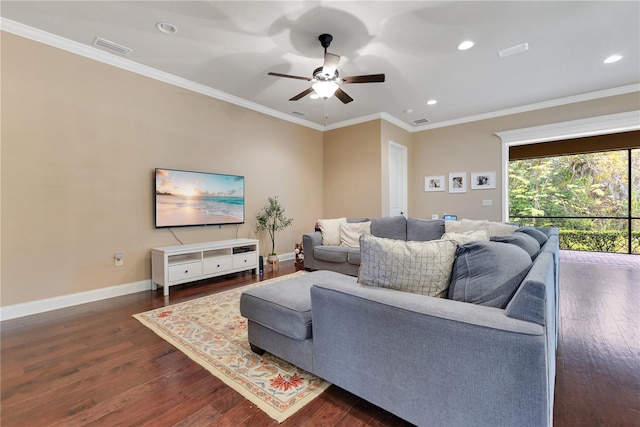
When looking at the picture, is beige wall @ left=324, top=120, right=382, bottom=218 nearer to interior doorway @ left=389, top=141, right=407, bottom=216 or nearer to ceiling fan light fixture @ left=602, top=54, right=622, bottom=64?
interior doorway @ left=389, top=141, right=407, bottom=216

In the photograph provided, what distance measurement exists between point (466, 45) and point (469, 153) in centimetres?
299

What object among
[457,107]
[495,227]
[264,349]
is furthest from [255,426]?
[457,107]

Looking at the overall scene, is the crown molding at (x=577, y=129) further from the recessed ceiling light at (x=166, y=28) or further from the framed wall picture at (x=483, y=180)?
the recessed ceiling light at (x=166, y=28)

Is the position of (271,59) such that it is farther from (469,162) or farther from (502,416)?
(469,162)

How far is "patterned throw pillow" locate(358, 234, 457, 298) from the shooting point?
1490mm

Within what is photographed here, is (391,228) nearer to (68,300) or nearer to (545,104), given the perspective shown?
(545,104)

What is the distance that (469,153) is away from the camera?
5.70 meters

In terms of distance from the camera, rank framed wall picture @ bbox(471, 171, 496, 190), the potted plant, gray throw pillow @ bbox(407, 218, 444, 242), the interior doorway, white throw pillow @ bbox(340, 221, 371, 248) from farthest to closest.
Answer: the interior doorway < framed wall picture @ bbox(471, 171, 496, 190) < the potted plant < white throw pillow @ bbox(340, 221, 371, 248) < gray throw pillow @ bbox(407, 218, 444, 242)

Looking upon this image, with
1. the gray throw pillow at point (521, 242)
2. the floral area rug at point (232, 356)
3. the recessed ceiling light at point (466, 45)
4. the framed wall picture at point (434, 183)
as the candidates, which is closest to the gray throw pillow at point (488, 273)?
the gray throw pillow at point (521, 242)

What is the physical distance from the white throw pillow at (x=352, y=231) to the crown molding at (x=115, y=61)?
2.59 m

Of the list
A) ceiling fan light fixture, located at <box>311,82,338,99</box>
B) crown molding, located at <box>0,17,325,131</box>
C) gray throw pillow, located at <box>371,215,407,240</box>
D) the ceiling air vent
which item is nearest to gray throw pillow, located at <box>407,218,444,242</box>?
gray throw pillow, located at <box>371,215,407,240</box>

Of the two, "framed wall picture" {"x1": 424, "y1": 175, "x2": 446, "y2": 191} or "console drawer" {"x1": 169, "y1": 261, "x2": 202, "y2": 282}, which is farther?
"framed wall picture" {"x1": 424, "y1": 175, "x2": 446, "y2": 191}

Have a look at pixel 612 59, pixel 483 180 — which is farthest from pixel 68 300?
pixel 612 59

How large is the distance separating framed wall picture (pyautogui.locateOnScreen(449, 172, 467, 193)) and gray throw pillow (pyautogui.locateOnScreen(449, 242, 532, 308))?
4836mm
